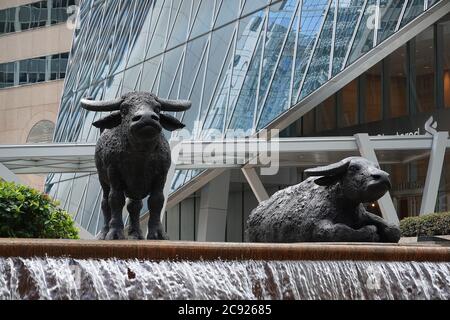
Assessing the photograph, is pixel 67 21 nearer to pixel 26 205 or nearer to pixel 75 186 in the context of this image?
pixel 75 186

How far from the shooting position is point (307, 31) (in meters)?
30.5

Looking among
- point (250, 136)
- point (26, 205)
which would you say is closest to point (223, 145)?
point (250, 136)

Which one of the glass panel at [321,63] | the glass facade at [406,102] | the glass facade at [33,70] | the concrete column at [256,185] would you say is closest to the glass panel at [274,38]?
the glass panel at [321,63]

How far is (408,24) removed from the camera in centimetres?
2803

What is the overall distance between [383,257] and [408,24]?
63.4 ft

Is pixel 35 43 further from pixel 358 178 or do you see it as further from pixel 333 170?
pixel 358 178

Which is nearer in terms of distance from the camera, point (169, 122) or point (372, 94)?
point (169, 122)

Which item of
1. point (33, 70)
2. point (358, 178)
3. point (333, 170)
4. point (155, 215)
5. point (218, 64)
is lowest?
point (155, 215)

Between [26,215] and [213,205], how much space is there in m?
22.6

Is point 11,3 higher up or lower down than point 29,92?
higher up

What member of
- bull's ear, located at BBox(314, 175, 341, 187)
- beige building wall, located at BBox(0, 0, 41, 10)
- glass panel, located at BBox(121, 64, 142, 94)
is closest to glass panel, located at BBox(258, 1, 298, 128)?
glass panel, located at BBox(121, 64, 142, 94)

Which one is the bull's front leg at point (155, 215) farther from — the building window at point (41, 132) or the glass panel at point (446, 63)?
the building window at point (41, 132)

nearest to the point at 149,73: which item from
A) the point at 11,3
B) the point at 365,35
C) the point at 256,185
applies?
the point at 256,185

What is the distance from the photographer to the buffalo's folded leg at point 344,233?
12539 mm
